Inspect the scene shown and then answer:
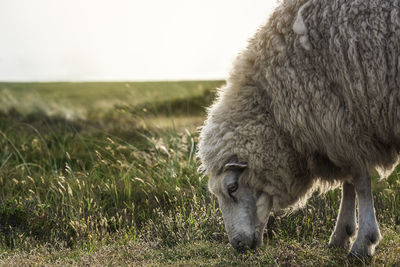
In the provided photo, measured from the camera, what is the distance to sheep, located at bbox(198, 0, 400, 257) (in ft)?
11.9

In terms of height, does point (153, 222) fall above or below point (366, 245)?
below

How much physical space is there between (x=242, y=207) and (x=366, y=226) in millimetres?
983

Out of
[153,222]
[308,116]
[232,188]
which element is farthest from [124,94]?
[308,116]

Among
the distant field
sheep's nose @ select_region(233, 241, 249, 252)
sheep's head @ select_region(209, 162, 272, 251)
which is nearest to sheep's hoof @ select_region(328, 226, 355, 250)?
sheep's head @ select_region(209, 162, 272, 251)

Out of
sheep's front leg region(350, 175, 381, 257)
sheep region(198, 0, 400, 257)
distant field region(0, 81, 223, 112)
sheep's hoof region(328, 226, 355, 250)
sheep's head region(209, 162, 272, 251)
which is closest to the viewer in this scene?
sheep region(198, 0, 400, 257)

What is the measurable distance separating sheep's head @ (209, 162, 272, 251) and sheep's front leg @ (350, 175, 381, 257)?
0.73 meters

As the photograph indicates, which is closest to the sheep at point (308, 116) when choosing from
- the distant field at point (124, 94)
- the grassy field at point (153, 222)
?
the grassy field at point (153, 222)

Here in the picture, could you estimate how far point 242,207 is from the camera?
4.08m

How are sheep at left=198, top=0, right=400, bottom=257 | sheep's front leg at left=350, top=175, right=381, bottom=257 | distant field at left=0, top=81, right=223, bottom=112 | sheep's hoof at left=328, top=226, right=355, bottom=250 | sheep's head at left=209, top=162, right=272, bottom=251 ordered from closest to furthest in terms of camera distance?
sheep at left=198, top=0, right=400, bottom=257 → sheep's front leg at left=350, top=175, right=381, bottom=257 → sheep's head at left=209, top=162, right=272, bottom=251 → sheep's hoof at left=328, top=226, right=355, bottom=250 → distant field at left=0, top=81, right=223, bottom=112

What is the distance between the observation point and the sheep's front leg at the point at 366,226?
3943mm

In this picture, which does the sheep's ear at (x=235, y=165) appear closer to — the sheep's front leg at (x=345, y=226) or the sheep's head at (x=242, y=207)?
the sheep's head at (x=242, y=207)

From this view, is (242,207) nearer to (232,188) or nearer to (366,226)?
(232,188)

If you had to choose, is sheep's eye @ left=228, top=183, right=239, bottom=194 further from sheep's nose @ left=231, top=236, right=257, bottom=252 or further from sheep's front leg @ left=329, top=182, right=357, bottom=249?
sheep's front leg @ left=329, top=182, right=357, bottom=249

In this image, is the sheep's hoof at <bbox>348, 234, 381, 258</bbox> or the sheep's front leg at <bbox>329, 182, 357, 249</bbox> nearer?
the sheep's hoof at <bbox>348, 234, 381, 258</bbox>
